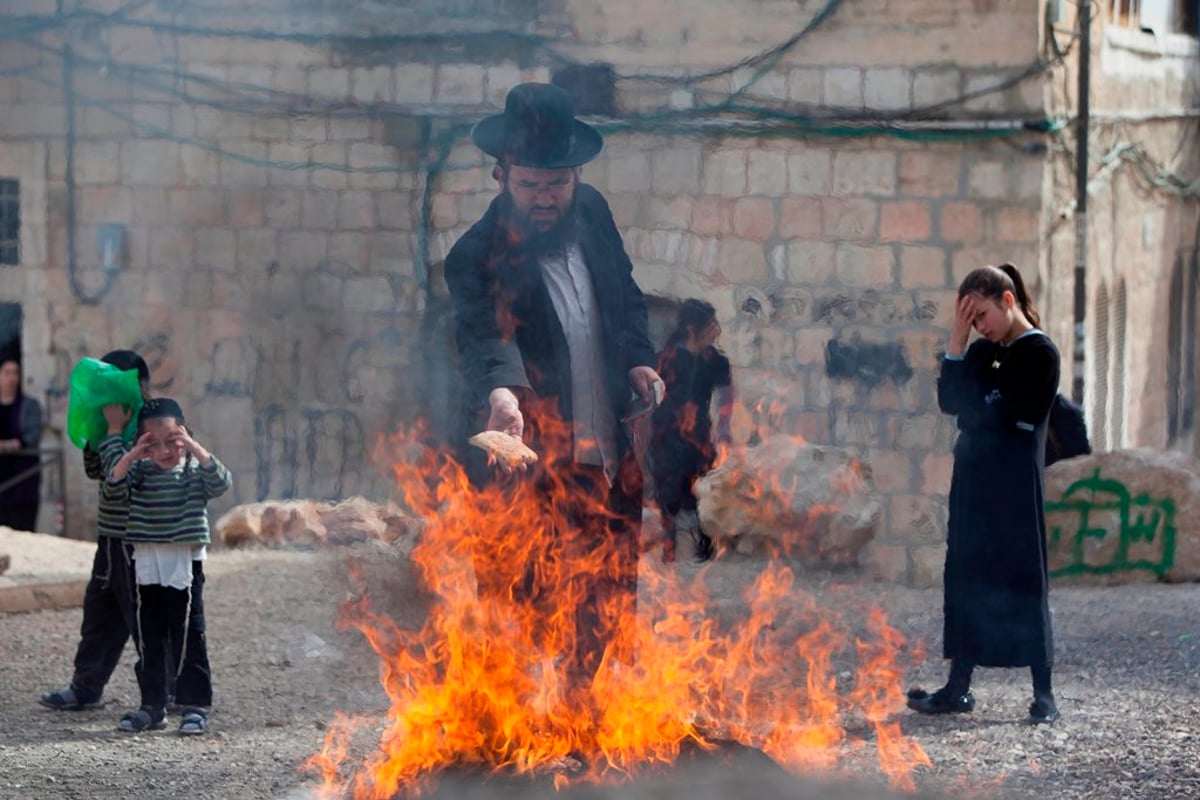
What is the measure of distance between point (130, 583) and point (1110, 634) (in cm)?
464

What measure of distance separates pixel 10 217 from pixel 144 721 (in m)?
6.14

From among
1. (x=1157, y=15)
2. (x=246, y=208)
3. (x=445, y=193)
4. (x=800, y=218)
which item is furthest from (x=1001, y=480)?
(x=1157, y=15)

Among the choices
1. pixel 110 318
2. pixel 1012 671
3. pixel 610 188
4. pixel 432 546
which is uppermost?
pixel 610 188

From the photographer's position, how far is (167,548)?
263 inches

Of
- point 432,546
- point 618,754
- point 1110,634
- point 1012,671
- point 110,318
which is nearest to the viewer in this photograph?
point 618,754

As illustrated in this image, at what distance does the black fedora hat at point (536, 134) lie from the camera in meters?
5.34

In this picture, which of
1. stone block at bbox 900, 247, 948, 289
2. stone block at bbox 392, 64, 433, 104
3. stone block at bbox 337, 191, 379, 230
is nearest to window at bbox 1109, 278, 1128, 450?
stone block at bbox 900, 247, 948, 289

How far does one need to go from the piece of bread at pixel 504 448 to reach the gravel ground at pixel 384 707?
925mm

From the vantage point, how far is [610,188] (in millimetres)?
10812

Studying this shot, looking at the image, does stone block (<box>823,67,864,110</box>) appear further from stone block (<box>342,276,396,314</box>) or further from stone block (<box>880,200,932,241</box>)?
Answer: stone block (<box>342,276,396,314</box>)

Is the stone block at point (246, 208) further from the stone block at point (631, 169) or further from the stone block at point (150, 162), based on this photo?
the stone block at point (631, 169)

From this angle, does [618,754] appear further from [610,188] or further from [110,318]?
[110,318]

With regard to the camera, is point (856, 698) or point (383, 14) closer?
point (856, 698)

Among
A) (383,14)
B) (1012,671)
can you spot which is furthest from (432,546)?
(383,14)
